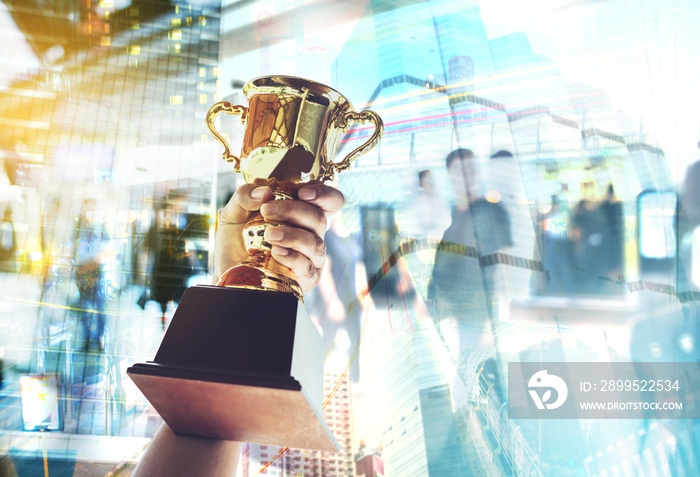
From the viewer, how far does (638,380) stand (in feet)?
10.7

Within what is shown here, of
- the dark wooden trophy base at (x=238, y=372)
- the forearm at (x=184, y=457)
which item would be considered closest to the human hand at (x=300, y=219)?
the dark wooden trophy base at (x=238, y=372)

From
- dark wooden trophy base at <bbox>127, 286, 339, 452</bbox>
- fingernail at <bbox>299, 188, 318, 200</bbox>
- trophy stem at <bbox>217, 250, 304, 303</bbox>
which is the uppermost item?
fingernail at <bbox>299, 188, 318, 200</bbox>

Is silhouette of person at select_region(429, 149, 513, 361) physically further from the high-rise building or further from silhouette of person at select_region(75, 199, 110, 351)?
silhouette of person at select_region(75, 199, 110, 351)

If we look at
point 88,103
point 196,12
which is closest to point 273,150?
point 196,12

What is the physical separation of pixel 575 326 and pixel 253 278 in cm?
355

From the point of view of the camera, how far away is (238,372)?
0.43 m

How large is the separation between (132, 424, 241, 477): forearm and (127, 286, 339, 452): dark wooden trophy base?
14 millimetres

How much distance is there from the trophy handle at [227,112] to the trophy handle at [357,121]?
0.19 metres

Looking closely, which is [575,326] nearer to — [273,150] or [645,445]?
[645,445]

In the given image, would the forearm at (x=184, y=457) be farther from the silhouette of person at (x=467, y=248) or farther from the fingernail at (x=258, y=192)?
the silhouette of person at (x=467, y=248)

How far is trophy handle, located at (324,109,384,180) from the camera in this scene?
0.74m

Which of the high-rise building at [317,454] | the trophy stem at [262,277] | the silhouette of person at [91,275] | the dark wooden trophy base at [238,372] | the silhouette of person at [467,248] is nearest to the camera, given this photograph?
the dark wooden trophy base at [238,372]

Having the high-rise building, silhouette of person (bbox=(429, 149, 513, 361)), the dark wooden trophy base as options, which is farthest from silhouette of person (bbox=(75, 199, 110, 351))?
the dark wooden trophy base

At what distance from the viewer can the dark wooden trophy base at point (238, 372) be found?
1.38ft
